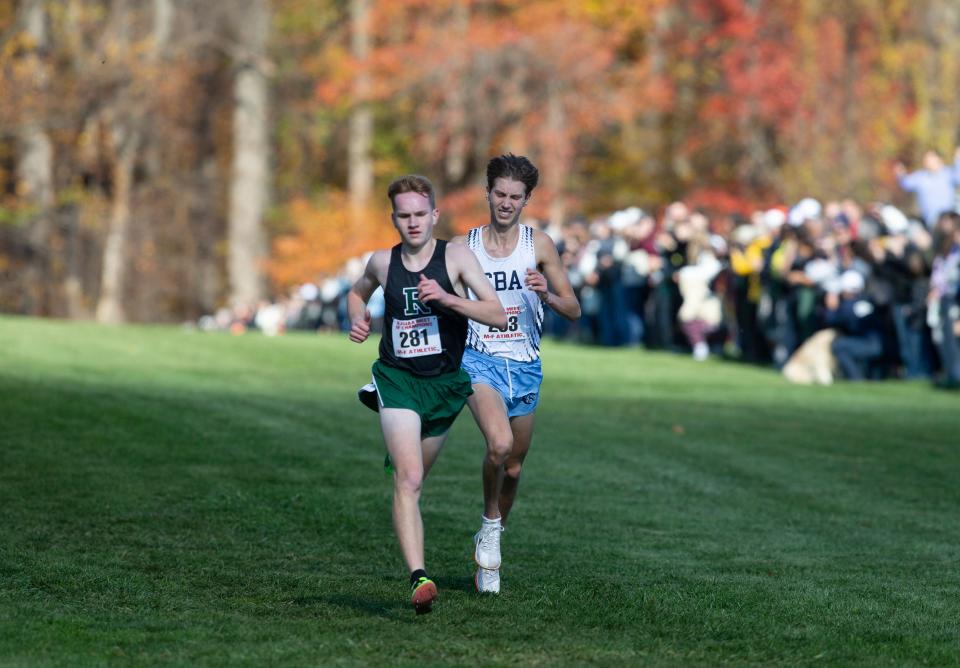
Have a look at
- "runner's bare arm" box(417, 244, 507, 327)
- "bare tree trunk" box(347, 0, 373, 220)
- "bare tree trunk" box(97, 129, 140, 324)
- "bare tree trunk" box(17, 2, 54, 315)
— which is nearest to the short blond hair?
"runner's bare arm" box(417, 244, 507, 327)

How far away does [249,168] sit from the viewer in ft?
166

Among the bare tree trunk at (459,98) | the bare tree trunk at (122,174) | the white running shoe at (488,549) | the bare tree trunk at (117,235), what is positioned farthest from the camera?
the bare tree trunk at (117,235)

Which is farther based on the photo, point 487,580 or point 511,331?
point 511,331

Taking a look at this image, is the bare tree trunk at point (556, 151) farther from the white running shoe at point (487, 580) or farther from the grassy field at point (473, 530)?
the white running shoe at point (487, 580)

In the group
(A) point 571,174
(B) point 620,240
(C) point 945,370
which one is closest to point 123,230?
(A) point 571,174

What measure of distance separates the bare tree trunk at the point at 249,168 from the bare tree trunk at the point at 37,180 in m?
4.65

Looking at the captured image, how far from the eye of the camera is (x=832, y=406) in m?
19.7

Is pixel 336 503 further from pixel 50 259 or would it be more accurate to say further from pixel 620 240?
pixel 50 259

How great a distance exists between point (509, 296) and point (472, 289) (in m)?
0.85

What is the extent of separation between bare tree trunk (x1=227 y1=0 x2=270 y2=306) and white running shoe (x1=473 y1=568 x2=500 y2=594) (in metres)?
41.3

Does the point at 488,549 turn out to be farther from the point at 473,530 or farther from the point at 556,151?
the point at 556,151

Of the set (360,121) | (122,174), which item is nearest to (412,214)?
(122,174)

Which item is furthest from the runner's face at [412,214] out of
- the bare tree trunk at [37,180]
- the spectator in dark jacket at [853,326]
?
the bare tree trunk at [37,180]

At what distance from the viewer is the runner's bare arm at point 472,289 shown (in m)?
8.62
